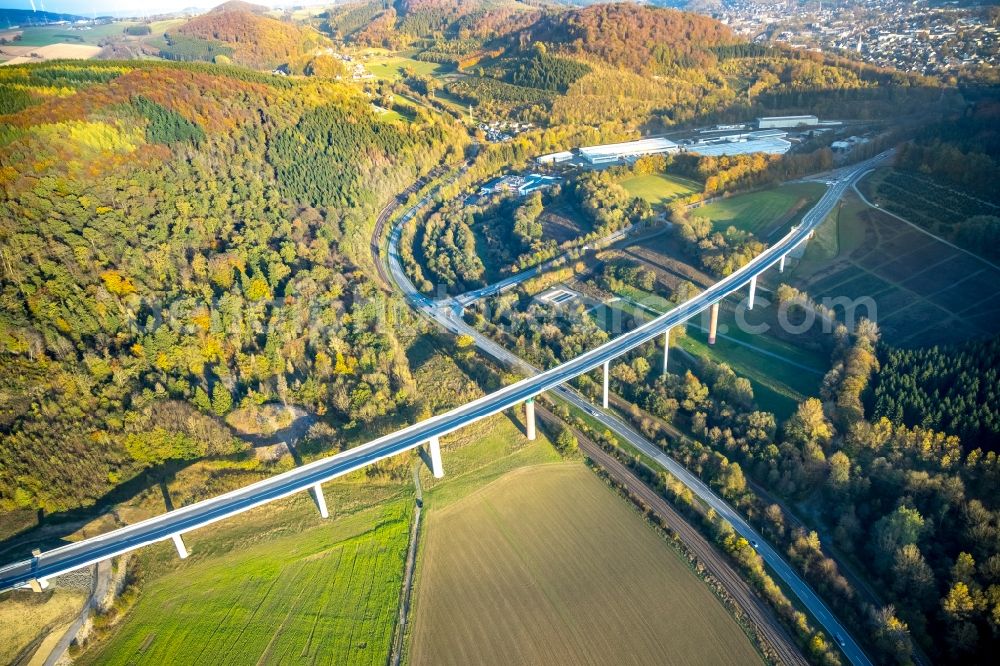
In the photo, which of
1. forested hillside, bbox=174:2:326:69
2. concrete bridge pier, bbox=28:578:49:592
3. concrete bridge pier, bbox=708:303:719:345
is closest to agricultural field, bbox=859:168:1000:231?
concrete bridge pier, bbox=708:303:719:345

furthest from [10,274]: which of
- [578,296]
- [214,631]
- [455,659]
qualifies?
[578,296]

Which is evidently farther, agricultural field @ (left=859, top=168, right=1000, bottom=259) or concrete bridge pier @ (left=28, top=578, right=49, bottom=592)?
agricultural field @ (left=859, top=168, right=1000, bottom=259)

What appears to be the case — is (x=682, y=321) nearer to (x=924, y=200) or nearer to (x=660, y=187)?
(x=660, y=187)

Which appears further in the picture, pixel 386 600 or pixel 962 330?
pixel 962 330

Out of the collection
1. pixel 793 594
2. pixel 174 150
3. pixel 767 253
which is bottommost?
pixel 793 594

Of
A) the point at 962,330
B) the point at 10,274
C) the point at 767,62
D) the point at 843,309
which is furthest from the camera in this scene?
the point at 767,62

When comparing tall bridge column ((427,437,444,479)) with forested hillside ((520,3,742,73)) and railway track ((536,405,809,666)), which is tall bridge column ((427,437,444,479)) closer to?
railway track ((536,405,809,666))

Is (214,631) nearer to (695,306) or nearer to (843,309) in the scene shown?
(695,306)

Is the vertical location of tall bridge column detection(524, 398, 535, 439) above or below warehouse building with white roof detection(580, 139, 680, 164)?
below
